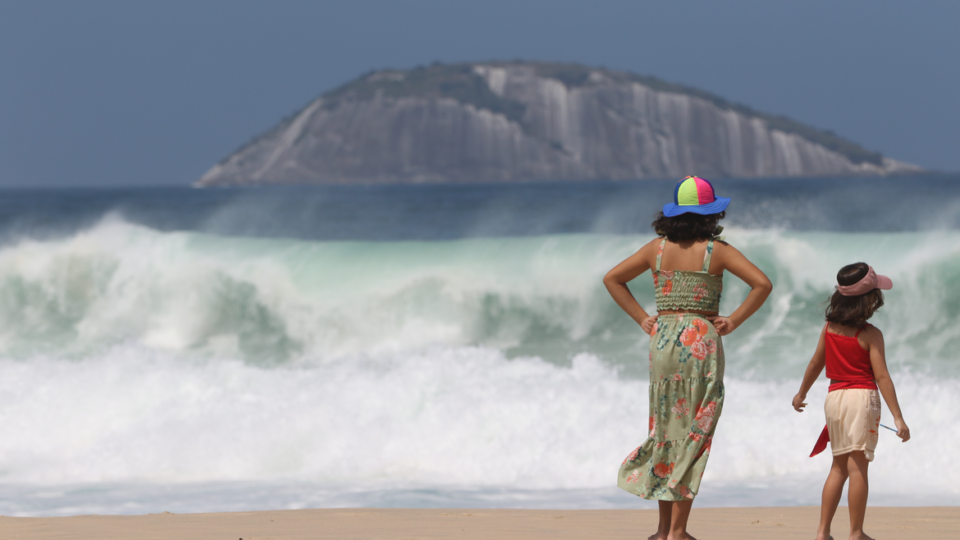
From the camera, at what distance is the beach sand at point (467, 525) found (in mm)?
4586

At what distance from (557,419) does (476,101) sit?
138 meters

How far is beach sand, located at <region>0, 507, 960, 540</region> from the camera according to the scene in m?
4.59

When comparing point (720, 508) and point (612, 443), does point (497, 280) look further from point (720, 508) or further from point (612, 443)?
point (720, 508)

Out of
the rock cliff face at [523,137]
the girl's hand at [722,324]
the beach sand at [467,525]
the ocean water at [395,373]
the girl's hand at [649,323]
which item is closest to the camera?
the girl's hand at [722,324]

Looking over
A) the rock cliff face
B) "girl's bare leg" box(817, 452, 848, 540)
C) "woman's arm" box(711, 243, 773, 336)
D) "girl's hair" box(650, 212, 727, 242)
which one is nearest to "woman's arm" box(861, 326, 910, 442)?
"girl's bare leg" box(817, 452, 848, 540)

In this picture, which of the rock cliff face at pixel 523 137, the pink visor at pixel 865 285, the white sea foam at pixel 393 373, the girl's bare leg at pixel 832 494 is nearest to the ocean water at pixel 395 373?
the white sea foam at pixel 393 373

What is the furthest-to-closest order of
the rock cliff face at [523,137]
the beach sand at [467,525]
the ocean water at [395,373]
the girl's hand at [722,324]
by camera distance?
the rock cliff face at [523,137] → the ocean water at [395,373] → the beach sand at [467,525] → the girl's hand at [722,324]

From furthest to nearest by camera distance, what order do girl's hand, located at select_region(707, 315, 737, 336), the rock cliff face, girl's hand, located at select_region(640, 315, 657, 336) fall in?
the rock cliff face → girl's hand, located at select_region(640, 315, 657, 336) → girl's hand, located at select_region(707, 315, 737, 336)

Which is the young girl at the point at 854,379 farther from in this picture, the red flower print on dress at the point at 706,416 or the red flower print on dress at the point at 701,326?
the red flower print on dress at the point at 701,326

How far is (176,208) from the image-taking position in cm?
5141

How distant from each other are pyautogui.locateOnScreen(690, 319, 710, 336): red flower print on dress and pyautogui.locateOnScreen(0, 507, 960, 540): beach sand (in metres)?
1.35

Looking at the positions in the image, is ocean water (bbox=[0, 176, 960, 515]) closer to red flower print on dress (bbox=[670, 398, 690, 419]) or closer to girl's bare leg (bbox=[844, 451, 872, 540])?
girl's bare leg (bbox=[844, 451, 872, 540])

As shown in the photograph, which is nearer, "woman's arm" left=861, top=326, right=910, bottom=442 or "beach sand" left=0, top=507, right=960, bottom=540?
"woman's arm" left=861, top=326, right=910, bottom=442

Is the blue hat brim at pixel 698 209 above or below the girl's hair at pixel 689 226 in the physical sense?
above
